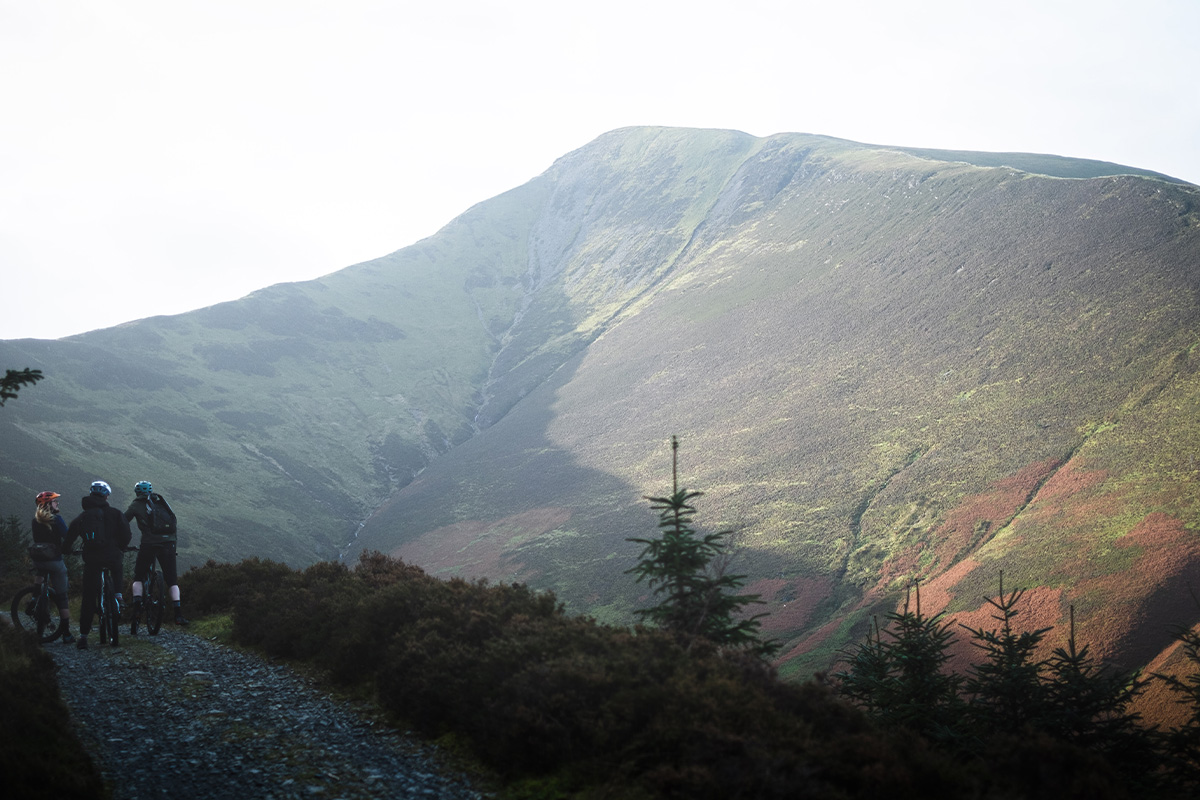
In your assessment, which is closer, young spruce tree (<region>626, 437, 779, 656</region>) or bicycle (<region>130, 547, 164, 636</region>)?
young spruce tree (<region>626, 437, 779, 656</region>)

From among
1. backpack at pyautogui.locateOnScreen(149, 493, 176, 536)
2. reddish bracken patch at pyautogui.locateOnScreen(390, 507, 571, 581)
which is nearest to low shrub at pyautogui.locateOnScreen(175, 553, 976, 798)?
backpack at pyautogui.locateOnScreen(149, 493, 176, 536)

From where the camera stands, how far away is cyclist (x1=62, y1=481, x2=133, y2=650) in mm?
11922

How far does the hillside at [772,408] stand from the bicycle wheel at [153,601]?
2500 cm

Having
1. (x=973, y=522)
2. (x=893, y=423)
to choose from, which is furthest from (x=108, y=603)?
(x=893, y=423)

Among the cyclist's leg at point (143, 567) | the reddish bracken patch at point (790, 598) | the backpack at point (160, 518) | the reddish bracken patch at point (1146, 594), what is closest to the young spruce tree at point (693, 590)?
the backpack at point (160, 518)

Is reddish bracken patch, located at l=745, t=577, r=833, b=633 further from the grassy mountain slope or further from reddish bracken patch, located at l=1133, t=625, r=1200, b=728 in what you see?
reddish bracken patch, located at l=1133, t=625, r=1200, b=728

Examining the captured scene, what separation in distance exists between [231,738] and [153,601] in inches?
294

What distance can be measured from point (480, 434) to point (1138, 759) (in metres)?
92.4

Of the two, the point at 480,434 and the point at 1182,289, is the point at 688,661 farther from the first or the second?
the point at 480,434

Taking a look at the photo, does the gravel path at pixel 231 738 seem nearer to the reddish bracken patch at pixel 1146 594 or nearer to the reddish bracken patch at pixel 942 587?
the reddish bracken patch at pixel 1146 594

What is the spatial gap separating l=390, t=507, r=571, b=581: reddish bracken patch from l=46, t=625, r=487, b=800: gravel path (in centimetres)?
4391

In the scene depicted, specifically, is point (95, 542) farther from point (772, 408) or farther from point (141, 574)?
point (772, 408)

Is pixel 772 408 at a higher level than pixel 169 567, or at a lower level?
higher

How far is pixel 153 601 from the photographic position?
1375 cm
